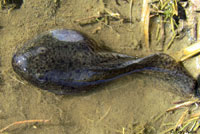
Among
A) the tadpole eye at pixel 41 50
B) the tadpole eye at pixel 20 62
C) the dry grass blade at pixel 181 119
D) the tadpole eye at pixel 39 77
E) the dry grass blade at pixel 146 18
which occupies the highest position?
the dry grass blade at pixel 146 18

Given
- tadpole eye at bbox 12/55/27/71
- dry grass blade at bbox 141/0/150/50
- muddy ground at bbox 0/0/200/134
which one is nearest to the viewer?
tadpole eye at bbox 12/55/27/71

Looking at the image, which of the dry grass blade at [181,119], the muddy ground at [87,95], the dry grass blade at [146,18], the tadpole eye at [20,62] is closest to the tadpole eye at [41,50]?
the tadpole eye at [20,62]

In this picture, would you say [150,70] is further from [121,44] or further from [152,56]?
[121,44]

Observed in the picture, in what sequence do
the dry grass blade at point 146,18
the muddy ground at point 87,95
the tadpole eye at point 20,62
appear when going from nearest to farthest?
the tadpole eye at point 20,62, the muddy ground at point 87,95, the dry grass blade at point 146,18

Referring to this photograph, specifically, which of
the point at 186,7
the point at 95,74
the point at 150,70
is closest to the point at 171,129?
the point at 150,70

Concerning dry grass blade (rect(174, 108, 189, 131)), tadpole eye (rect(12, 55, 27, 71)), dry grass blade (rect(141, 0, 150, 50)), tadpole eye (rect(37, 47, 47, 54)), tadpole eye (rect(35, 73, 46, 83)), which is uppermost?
dry grass blade (rect(141, 0, 150, 50))

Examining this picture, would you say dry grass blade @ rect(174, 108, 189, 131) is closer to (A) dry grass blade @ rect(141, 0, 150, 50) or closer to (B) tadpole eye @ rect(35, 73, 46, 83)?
(A) dry grass blade @ rect(141, 0, 150, 50)

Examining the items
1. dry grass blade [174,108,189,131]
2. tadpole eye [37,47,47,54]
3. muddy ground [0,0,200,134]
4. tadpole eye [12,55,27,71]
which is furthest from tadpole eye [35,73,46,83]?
dry grass blade [174,108,189,131]

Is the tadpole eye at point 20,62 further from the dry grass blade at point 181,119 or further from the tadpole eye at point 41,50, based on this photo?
the dry grass blade at point 181,119
